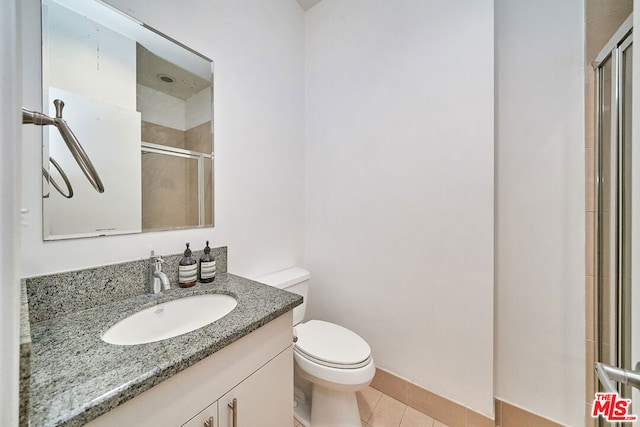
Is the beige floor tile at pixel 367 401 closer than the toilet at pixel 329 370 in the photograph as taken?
No

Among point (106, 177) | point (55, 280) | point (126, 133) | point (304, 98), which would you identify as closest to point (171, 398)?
point (55, 280)

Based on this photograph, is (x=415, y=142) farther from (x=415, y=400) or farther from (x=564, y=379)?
(x=415, y=400)

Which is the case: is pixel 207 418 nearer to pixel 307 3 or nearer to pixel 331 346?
pixel 331 346

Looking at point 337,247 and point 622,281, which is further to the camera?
point 337,247

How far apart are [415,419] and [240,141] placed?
1839 millimetres

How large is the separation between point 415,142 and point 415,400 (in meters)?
1.49

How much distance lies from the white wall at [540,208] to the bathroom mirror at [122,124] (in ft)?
5.12

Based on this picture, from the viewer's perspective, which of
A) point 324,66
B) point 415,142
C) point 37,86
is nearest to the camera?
point 37,86

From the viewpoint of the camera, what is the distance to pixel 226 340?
68cm

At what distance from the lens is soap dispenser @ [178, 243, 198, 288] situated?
105 centimetres

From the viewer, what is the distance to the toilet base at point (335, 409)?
1.19 meters

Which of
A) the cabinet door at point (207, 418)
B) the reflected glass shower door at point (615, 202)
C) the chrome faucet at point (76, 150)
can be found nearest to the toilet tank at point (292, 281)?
the cabinet door at point (207, 418)

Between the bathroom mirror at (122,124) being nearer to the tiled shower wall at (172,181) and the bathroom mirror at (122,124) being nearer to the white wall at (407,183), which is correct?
the tiled shower wall at (172,181)

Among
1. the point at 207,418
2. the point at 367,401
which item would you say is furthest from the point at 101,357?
the point at 367,401
